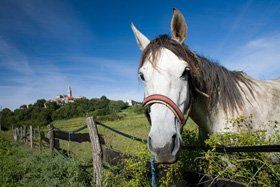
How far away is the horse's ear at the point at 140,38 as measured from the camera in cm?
321

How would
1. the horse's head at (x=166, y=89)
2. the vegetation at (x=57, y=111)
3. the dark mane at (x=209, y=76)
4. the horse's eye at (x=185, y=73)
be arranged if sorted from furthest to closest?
1. the vegetation at (x=57, y=111)
2. the dark mane at (x=209, y=76)
3. the horse's eye at (x=185, y=73)
4. the horse's head at (x=166, y=89)

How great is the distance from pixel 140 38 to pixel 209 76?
988 mm

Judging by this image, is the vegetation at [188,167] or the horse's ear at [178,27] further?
the horse's ear at [178,27]

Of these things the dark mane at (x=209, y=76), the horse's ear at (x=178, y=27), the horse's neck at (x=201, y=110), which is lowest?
the horse's neck at (x=201, y=110)

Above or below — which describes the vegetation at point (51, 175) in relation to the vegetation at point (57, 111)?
below

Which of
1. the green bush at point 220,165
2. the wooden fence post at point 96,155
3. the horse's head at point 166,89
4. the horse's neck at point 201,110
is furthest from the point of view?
the wooden fence post at point 96,155

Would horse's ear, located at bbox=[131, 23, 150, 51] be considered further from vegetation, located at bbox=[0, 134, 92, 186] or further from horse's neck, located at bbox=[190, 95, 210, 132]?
vegetation, located at bbox=[0, 134, 92, 186]

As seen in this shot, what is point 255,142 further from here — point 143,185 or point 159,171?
point 143,185

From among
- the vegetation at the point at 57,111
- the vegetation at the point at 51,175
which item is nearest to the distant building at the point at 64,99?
the vegetation at the point at 57,111

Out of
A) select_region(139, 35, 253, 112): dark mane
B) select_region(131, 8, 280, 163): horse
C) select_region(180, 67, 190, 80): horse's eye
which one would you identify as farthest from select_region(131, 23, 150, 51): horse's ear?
select_region(180, 67, 190, 80): horse's eye

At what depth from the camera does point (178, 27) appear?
2.82 meters

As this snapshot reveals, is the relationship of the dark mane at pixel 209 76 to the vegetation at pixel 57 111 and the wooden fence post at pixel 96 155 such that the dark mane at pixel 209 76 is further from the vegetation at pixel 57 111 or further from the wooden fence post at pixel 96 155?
the vegetation at pixel 57 111

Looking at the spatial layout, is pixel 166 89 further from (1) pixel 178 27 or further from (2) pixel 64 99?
(2) pixel 64 99

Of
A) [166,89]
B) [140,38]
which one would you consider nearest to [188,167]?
[166,89]
